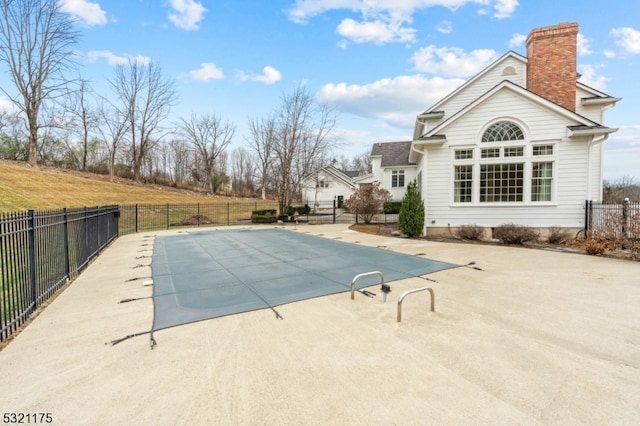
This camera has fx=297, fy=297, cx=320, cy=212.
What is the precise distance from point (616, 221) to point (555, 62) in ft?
24.8

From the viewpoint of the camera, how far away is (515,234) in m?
10.5

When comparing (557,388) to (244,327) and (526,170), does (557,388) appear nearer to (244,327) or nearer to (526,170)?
(244,327)

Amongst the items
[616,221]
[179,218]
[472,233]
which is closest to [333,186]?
[179,218]

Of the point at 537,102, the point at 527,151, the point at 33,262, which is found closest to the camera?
the point at 33,262

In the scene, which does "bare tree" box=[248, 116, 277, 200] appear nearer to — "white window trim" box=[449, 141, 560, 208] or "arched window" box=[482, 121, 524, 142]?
"white window trim" box=[449, 141, 560, 208]

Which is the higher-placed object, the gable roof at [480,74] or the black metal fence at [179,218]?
the gable roof at [480,74]

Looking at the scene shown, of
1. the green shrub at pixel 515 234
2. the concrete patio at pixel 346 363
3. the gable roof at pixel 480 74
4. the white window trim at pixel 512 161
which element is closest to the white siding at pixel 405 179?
the gable roof at pixel 480 74

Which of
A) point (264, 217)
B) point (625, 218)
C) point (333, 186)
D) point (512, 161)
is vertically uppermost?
point (333, 186)

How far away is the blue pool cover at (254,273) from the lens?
15.6ft

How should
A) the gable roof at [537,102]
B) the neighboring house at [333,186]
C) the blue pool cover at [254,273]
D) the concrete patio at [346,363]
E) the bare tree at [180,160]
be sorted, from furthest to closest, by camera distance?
the bare tree at [180,160] → the neighboring house at [333,186] → the gable roof at [537,102] → the blue pool cover at [254,273] → the concrete patio at [346,363]

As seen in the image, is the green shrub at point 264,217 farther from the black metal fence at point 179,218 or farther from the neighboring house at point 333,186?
the neighboring house at point 333,186

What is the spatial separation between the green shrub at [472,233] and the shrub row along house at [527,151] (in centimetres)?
51

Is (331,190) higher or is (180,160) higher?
(180,160)

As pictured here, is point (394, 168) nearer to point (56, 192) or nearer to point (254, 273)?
point (254, 273)
